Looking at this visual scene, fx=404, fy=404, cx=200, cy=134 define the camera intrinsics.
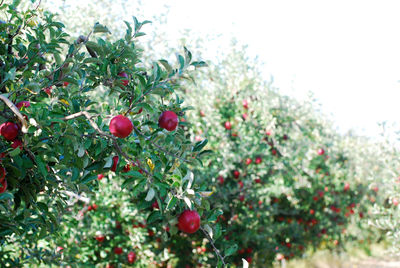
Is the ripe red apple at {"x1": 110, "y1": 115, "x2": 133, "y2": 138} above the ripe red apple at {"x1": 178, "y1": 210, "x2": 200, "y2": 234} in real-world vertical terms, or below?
above

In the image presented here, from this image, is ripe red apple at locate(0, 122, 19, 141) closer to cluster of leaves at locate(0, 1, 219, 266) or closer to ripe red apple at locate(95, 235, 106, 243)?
cluster of leaves at locate(0, 1, 219, 266)

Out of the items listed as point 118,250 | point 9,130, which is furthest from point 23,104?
point 118,250

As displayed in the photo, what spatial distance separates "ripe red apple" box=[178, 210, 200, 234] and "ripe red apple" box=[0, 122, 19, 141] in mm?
787

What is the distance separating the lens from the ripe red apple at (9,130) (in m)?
1.64

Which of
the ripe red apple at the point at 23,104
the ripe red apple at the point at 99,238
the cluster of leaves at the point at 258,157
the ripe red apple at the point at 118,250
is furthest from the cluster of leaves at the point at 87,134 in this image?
the cluster of leaves at the point at 258,157

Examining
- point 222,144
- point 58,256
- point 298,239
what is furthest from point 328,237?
point 58,256

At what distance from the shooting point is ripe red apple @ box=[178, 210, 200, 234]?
176cm

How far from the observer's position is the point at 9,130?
64.6 inches

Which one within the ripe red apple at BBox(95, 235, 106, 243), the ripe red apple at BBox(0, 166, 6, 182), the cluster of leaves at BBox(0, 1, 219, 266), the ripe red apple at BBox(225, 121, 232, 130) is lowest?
the ripe red apple at BBox(95, 235, 106, 243)

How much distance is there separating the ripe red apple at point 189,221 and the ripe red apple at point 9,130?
787mm

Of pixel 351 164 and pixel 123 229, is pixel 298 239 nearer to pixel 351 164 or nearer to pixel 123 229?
pixel 351 164

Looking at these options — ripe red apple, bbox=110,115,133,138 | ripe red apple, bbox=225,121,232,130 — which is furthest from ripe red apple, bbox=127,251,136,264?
ripe red apple, bbox=110,115,133,138

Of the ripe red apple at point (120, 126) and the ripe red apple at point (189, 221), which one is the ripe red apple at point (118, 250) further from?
the ripe red apple at point (120, 126)

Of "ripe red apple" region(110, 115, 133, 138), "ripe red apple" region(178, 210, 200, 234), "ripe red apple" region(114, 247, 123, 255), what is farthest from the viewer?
"ripe red apple" region(114, 247, 123, 255)
